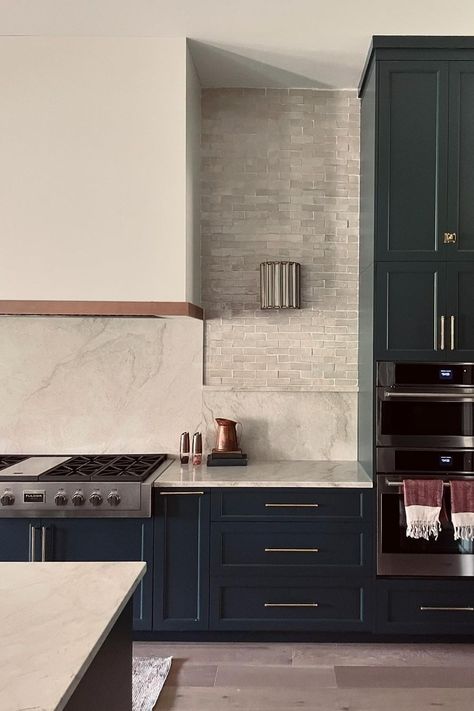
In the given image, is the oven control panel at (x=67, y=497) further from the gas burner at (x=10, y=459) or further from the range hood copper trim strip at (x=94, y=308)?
the range hood copper trim strip at (x=94, y=308)

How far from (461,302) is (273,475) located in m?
1.32

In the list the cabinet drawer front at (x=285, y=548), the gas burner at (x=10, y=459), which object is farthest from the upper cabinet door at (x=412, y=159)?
the gas burner at (x=10, y=459)

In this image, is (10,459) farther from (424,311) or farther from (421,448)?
(424,311)

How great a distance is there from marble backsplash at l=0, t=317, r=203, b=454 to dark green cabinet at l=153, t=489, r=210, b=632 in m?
0.69

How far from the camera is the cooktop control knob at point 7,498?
3178 mm

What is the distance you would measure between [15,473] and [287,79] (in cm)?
268

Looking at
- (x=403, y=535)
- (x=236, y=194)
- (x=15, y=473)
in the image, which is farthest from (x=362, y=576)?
(x=236, y=194)

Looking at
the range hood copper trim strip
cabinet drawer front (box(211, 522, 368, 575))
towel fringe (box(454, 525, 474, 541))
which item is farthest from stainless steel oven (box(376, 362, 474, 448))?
the range hood copper trim strip

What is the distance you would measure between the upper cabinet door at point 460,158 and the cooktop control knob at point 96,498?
83.0 inches

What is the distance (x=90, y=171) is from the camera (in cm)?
339

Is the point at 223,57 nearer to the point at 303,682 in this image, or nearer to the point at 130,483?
the point at 130,483

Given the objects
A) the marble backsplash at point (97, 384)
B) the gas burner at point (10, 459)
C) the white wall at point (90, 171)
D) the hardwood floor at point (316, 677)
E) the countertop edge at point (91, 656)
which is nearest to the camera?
the countertop edge at point (91, 656)

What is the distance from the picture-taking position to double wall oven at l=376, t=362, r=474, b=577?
3.28 metres

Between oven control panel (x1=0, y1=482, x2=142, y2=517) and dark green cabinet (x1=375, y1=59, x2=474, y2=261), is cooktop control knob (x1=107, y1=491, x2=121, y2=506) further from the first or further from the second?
dark green cabinet (x1=375, y1=59, x2=474, y2=261)
